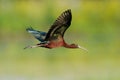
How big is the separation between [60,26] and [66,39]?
8794mm

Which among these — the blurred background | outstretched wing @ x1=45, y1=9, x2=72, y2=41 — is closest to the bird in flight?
outstretched wing @ x1=45, y1=9, x2=72, y2=41

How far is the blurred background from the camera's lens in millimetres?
11016

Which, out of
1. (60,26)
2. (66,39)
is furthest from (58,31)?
(66,39)

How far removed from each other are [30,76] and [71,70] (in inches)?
40.9

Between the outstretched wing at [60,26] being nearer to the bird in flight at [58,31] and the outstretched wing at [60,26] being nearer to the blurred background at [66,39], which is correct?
the bird in flight at [58,31]

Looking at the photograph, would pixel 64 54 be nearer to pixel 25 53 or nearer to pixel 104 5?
pixel 25 53

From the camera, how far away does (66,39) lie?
13680mm

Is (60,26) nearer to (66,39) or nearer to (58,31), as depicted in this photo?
(58,31)

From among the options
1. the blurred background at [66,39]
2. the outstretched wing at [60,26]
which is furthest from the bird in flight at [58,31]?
the blurred background at [66,39]

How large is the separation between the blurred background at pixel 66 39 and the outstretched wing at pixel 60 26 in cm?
514

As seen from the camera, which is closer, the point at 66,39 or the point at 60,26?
the point at 60,26

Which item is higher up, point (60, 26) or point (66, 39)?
point (60, 26)

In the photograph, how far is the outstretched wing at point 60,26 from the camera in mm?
4859

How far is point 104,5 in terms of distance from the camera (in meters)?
16.2
